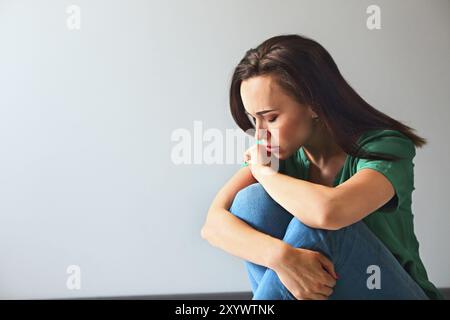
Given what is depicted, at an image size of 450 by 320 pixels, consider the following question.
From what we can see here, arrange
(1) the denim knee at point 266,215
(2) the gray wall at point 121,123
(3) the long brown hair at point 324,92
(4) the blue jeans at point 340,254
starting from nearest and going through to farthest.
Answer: (4) the blue jeans at point 340,254 → (1) the denim knee at point 266,215 → (3) the long brown hair at point 324,92 → (2) the gray wall at point 121,123

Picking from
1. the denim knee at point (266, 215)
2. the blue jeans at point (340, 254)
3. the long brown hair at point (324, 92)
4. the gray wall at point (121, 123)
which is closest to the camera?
the blue jeans at point (340, 254)

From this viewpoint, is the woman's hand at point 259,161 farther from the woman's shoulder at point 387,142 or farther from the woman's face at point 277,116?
the woman's shoulder at point 387,142

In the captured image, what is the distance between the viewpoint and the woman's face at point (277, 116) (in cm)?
137

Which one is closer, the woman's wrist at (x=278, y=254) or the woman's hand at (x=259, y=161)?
the woman's wrist at (x=278, y=254)

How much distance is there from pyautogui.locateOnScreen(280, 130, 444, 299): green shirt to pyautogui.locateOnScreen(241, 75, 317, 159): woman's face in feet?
0.44

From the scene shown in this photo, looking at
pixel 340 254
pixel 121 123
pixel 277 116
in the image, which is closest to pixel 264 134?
pixel 277 116

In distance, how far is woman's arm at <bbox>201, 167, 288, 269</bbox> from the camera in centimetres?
115

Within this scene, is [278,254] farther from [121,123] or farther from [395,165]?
[121,123]

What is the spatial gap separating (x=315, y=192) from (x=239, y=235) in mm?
196

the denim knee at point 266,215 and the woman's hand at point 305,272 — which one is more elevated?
the denim knee at point 266,215

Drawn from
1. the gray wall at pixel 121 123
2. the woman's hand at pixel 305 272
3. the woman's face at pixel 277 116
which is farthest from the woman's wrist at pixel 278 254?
the gray wall at pixel 121 123

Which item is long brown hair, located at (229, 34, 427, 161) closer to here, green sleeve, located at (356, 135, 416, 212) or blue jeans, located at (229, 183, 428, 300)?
green sleeve, located at (356, 135, 416, 212)

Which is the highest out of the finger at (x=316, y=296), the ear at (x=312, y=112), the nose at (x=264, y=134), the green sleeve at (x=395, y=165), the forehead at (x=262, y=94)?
the forehead at (x=262, y=94)
